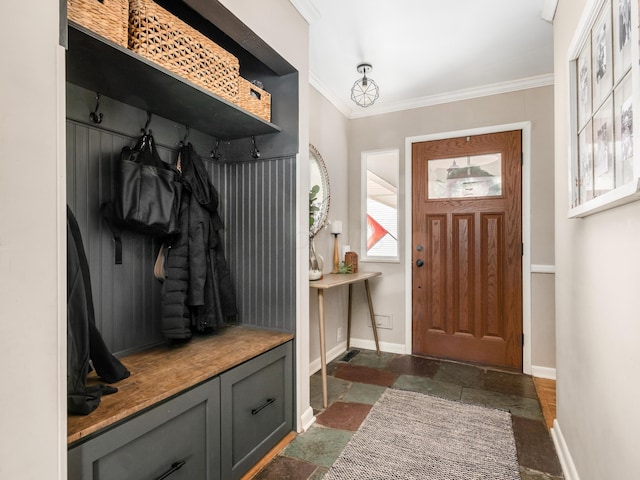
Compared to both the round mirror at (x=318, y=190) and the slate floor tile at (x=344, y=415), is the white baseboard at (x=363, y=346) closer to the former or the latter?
the slate floor tile at (x=344, y=415)

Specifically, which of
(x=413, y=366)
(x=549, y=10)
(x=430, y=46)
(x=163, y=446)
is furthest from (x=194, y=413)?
(x=549, y=10)

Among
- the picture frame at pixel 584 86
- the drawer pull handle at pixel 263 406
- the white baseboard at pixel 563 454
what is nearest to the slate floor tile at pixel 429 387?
the white baseboard at pixel 563 454

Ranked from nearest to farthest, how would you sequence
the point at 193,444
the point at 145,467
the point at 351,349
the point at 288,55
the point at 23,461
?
the point at 23,461, the point at 145,467, the point at 193,444, the point at 288,55, the point at 351,349

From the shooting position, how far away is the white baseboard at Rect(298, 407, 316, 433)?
210 centimetres

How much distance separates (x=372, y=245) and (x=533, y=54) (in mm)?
2037

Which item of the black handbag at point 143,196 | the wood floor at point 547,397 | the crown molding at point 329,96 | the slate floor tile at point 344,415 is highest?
the crown molding at point 329,96

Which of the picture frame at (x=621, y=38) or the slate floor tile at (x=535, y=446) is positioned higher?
the picture frame at (x=621, y=38)

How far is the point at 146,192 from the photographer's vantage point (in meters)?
1.55

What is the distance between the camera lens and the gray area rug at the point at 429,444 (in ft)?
5.74

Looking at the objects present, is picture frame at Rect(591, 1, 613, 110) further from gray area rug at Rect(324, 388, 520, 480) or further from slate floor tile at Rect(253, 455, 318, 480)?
slate floor tile at Rect(253, 455, 318, 480)

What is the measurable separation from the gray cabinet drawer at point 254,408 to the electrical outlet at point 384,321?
1.76 metres

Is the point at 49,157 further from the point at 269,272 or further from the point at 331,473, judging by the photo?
the point at 331,473

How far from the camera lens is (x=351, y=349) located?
3.65 m

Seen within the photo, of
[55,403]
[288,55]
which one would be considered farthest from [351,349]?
[55,403]
